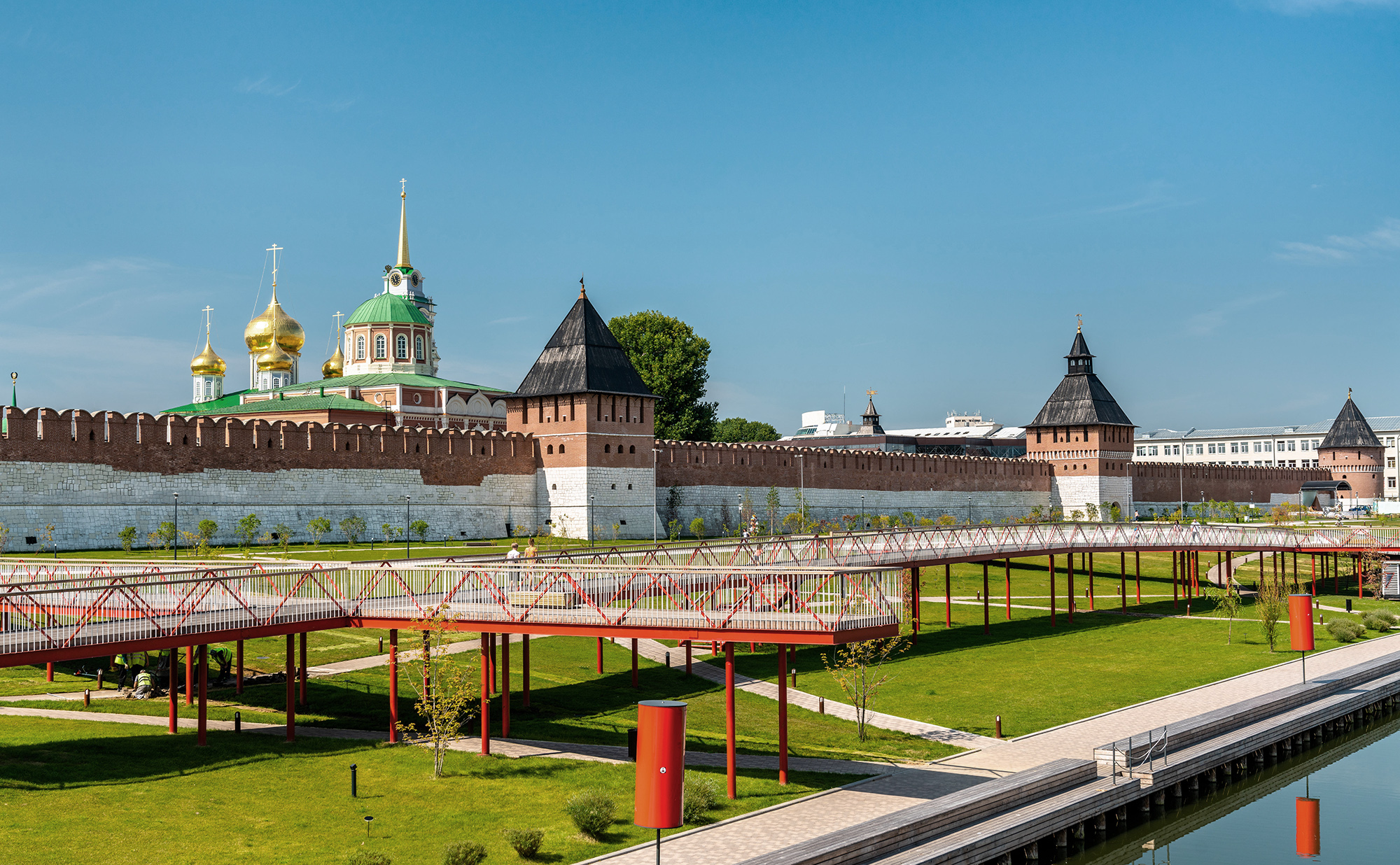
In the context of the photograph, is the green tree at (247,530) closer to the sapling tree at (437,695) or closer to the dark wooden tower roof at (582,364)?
the dark wooden tower roof at (582,364)

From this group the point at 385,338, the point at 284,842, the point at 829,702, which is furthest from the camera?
the point at 385,338

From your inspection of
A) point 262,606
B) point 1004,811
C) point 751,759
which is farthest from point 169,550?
point 1004,811

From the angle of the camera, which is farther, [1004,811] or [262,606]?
[262,606]

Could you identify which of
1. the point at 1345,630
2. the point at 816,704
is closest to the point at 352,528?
the point at 816,704

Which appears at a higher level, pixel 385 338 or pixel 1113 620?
pixel 385 338

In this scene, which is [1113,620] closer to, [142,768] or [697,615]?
[697,615]

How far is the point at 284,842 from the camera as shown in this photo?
1260 cm

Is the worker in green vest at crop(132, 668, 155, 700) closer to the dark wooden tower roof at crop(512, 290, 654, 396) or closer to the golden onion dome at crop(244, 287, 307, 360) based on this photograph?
the dark wooden tower roof at crop(512, 290, 654, 396)

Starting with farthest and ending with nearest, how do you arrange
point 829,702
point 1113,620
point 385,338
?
point 385,338 → point 1113,620 → point 829,702

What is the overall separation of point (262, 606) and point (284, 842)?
5076 mm

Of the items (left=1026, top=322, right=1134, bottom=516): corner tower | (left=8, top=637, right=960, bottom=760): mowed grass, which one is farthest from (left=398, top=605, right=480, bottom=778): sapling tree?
(left=1026, top=322, right=1134, bottom=516): corner tower

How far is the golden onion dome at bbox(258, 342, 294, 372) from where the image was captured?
68875mm

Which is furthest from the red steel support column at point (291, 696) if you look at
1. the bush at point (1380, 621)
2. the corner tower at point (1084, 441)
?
the corner tower at point (1084, 441)

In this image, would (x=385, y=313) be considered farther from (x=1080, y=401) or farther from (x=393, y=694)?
(x=393, y=694)
